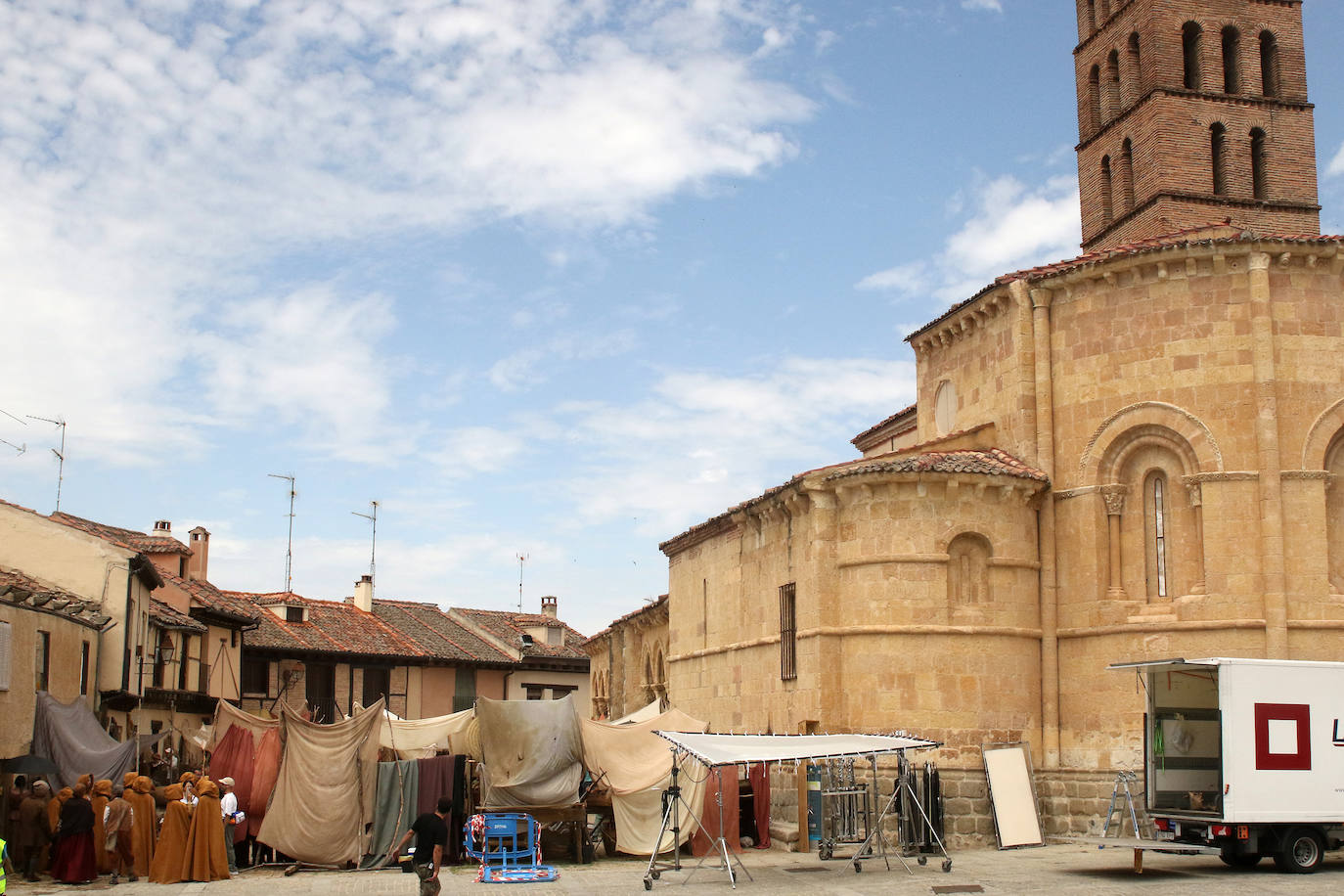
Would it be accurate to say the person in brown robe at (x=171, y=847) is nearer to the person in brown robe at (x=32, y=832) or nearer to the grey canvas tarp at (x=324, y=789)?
the person in brown robe at (x=32, y=832)

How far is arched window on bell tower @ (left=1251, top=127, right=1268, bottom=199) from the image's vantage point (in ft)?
91.3

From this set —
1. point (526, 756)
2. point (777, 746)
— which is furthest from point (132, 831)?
point (777, 746)

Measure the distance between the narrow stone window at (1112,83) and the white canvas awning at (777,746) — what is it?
16.9 metres

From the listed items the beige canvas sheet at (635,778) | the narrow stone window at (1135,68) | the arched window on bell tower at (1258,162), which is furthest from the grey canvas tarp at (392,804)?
the arched window on bell tower at (1258,162)

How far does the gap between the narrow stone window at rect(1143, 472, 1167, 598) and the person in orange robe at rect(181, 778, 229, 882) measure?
1513cm

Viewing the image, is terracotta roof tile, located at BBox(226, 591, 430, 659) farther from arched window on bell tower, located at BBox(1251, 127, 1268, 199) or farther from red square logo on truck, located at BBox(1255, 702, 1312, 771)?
red square logo on truck, located at BBox(1255, 702, 1312, 771)

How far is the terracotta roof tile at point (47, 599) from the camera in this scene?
20.6 metres

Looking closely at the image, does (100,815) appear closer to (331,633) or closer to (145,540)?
(145,540)

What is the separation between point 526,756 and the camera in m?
21.0

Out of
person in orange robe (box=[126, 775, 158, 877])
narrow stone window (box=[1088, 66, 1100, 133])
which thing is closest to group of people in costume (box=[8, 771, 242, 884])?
person in orange robe (box=[126, 775, 158, 877])

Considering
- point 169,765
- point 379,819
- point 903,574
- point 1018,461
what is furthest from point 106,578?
point 1018,461

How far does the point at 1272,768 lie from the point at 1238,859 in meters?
1.90

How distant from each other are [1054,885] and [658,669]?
2158cm

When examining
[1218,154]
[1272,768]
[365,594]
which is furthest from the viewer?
[365,594]
